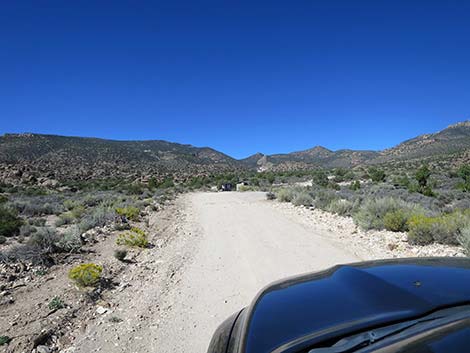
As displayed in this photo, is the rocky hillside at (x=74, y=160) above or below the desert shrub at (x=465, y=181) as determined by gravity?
above

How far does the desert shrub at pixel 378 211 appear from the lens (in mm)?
10172

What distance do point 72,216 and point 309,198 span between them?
12.5 meters

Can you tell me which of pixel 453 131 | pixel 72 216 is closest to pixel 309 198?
pixel 72 216

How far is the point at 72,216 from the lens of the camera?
14.4 m

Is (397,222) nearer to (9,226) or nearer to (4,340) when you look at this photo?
(4,340)

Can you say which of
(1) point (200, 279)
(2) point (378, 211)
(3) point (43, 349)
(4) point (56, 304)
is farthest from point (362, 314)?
(2) point (378, 211)

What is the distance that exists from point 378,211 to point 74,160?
6965cm

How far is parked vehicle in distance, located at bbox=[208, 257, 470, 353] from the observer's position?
145 centimetres

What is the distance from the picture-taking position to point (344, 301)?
1.94 m

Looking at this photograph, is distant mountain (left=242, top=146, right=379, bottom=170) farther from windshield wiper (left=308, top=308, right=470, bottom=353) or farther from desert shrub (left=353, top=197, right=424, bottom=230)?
windshield wiper (left=308, top=308, right=470, bottom=353)

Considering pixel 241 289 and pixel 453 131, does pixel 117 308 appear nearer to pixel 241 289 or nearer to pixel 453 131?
pixel 241 289

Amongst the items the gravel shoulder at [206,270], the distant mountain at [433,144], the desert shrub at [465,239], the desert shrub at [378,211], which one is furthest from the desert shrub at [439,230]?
the distant mountain at [433,144]

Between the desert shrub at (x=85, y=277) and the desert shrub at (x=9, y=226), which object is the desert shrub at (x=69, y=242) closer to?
the desert shrub at (x=85, y=277)

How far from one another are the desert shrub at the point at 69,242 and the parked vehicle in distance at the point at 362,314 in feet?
25.5
